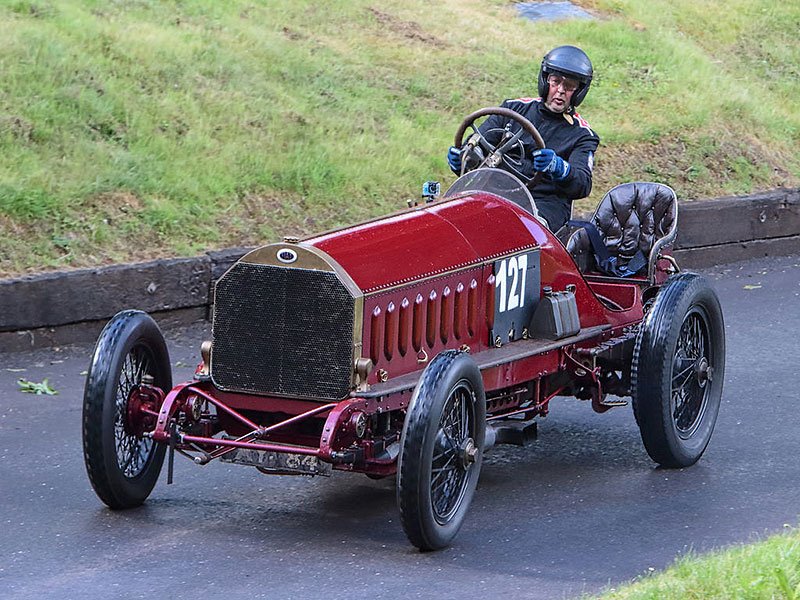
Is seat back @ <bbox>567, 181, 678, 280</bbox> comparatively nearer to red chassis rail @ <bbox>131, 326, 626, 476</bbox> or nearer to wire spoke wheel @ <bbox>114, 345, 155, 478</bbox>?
red chassis rail @ <bbox>131, 326, 626, 476</bbox>

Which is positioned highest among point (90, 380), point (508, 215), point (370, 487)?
point (508, 215)

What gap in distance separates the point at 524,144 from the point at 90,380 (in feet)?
8.84

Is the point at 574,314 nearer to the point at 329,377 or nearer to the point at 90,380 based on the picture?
the point at 329,377

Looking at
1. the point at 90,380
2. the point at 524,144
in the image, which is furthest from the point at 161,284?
the point at 90,380

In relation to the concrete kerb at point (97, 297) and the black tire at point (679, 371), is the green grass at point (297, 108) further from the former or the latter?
the black tire at point (679, 371)

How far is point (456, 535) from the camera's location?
222 inches

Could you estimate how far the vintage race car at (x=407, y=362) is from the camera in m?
5.45

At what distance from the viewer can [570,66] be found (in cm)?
725

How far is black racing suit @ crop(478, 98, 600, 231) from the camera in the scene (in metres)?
7.18

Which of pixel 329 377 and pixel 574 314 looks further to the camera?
pixel 574 314

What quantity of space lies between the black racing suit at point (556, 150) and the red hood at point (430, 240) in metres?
0.60

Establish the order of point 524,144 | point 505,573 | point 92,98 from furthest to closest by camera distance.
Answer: point 92,98 → point 524,144 → point 505,573

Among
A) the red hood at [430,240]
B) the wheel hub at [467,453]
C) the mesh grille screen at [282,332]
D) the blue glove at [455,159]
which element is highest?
the blue glove at [455,159]

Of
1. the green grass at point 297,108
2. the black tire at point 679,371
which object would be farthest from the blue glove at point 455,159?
the green grass at point 297,108
